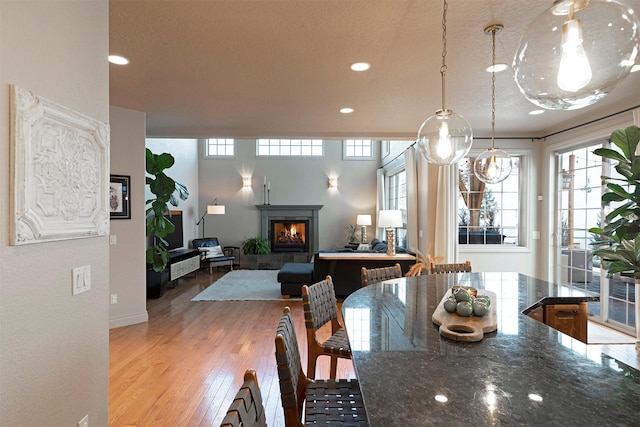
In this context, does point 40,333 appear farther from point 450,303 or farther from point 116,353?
point 116,353

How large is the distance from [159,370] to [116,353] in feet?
2.25

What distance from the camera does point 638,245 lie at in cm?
267

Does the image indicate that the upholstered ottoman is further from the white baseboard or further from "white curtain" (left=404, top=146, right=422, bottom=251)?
the white baseboard

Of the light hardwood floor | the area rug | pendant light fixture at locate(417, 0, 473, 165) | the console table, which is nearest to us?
pendant light fixture at locate(417, 0, 473, 165)

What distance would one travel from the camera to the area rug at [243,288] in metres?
5.95

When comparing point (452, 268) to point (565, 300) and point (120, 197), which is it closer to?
point (565, 300)

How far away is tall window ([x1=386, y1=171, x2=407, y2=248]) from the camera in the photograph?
7501 mm

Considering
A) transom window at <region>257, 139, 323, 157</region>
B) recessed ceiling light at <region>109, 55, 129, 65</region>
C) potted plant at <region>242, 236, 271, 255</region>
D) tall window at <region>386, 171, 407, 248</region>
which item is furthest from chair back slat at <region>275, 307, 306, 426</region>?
transom window at <region>257, 139, 323, 157</region>

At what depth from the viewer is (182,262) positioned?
704cm

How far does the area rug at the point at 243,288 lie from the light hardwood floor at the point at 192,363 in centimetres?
56

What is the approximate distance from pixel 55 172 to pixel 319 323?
4.98ft

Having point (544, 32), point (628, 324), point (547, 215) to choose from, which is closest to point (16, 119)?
point (544, 32)

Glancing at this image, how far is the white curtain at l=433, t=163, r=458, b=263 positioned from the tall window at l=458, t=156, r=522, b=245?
0.34 metres

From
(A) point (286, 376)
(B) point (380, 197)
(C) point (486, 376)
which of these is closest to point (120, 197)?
(A) point (286, 376)
